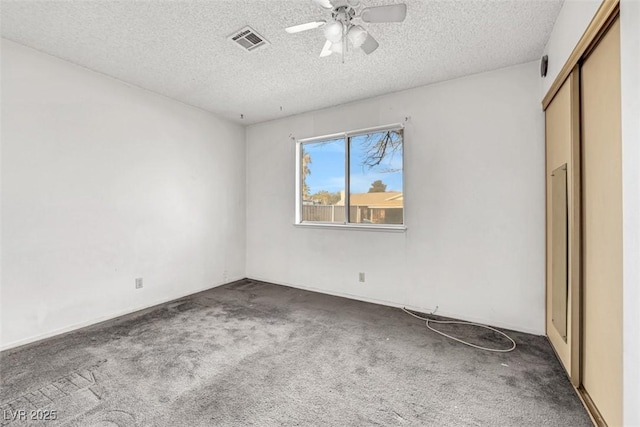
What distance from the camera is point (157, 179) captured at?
3.63 m

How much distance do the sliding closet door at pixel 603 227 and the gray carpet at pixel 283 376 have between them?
0.33m

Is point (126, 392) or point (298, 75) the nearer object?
point (126, 392)

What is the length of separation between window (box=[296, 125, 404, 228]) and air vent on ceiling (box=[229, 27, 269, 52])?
177 cm

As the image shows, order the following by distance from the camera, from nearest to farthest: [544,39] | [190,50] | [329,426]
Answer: [329,426] < [544,39] < [190,50]

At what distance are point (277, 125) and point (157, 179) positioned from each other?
1976mm

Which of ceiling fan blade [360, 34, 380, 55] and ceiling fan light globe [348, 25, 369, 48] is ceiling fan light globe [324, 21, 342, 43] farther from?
ceiling fan blade [360, 34, 380, 55]

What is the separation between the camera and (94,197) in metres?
3.01

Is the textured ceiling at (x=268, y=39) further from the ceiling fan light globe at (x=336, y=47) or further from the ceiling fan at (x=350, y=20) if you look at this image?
the ceiling fan light globe at (x=336, y=47)

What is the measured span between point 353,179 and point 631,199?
9.72 feet

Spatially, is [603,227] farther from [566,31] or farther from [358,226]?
[358,226]

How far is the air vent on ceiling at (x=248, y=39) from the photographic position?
7.74 feet

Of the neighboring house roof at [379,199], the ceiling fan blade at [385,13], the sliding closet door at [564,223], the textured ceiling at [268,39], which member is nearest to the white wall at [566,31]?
the textured ceiling at [268,39]

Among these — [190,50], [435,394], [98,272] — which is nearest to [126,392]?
[98,272]

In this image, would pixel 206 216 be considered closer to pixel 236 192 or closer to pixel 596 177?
pixel 236 192
